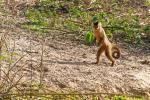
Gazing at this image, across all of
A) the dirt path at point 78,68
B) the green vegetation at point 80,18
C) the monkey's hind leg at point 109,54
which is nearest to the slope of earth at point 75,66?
the dirt path at point 78,68

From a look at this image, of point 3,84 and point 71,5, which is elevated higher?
point 71,5

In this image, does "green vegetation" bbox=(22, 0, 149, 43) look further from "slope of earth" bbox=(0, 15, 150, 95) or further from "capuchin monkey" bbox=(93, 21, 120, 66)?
"capuchin monkey" bbox=(93, 21, 120, 66)

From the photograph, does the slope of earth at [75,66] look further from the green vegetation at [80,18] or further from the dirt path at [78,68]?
the green vegetation at [80,18]

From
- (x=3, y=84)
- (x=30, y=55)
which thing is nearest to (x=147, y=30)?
(x=30, y=55)

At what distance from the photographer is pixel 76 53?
9133 mm

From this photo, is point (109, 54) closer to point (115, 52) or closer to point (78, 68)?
point (115, 52)

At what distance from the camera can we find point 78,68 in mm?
8250

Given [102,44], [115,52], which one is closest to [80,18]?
[115,52]

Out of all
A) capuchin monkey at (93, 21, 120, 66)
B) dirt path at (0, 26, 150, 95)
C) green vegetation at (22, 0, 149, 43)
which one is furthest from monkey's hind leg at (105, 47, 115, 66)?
green vegetation at (22, 0, 149, 43)

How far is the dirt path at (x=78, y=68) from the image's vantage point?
25.1 ft

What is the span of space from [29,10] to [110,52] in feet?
10.4

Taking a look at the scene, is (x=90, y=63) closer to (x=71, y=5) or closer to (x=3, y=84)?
(x=3, y=84)

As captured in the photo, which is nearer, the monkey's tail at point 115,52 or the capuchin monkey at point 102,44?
the capuchin monkey at point 102,44

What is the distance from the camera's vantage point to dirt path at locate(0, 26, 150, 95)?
7.65m
